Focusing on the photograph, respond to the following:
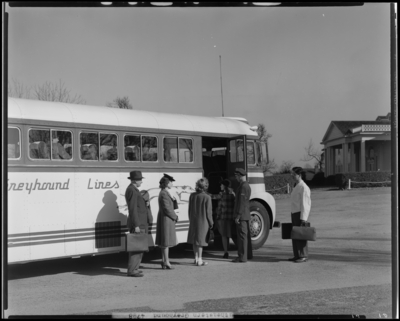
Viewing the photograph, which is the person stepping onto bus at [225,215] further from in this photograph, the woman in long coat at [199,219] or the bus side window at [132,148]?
the bus side window at [132,148]

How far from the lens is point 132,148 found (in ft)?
31.3

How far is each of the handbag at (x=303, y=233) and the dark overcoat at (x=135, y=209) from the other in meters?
2.92

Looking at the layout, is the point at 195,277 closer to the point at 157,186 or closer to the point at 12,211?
the point at 157,186

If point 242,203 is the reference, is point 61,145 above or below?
above

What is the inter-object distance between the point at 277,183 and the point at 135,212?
25.2 m

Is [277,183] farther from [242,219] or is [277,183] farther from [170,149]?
[170,149]

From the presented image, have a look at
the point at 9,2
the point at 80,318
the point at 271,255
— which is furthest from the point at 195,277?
the point at 9,2

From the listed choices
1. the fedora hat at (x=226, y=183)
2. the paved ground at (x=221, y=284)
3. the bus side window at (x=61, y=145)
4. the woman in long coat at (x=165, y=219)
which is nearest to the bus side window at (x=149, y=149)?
the woman in long coat at (x=165, y=219)

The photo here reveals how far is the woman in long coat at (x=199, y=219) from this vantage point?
32.4 feet

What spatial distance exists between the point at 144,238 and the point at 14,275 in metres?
2.48

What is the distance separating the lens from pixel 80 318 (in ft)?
16.5

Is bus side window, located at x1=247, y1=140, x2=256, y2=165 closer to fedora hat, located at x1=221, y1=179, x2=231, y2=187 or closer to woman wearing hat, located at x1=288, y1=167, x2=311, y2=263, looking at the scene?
fedora hat, located at x1=221, y1=179, x2=231, y2=187

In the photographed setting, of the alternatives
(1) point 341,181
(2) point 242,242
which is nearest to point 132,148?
(2) point 242,242

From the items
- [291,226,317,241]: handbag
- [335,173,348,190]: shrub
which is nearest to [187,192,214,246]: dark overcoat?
[291,226,317,241]: handbag
